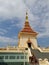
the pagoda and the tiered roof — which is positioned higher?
the tiered roof

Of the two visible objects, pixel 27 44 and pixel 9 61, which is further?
pixel 27 44

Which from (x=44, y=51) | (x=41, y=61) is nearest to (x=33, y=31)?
(x=44, y=51)

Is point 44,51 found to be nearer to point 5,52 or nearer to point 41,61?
point 5,52

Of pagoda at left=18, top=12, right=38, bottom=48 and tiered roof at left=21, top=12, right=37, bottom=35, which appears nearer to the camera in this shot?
pagoda at left=18, top=12, right=38, bottom=48

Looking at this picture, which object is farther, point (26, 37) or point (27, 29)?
point (27, 29)

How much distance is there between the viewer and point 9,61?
5012 centimetres

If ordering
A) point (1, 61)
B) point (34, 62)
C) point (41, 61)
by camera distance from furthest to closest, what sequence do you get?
point (1, 61)
point (34, 62)
point (41, 61)

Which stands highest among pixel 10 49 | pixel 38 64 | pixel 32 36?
pixel 32 36

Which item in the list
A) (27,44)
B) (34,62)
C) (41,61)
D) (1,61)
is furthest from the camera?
(27,44)

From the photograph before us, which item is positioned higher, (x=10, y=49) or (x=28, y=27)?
(x=28, y=27)

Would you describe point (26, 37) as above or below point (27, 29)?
below

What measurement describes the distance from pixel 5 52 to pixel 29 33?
11.0 metres

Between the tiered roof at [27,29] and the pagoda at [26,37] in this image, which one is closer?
the pagoda at [26,37]

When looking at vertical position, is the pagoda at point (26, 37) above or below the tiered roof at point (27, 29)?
below
